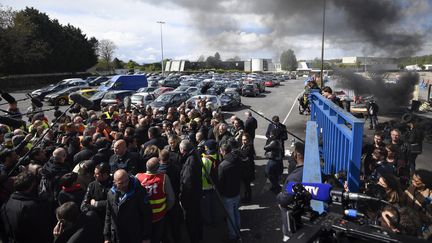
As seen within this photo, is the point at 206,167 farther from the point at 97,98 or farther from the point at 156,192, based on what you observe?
the point at 97,98

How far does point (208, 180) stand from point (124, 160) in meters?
1.47

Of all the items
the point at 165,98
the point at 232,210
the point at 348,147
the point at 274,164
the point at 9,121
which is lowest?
the point at 232,210

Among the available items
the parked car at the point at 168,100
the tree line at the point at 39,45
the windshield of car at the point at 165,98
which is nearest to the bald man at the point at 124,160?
the parked car at the point at 168,100

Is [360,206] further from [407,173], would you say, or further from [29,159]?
[29,159]

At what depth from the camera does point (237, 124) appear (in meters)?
8.51

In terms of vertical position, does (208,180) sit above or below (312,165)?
below

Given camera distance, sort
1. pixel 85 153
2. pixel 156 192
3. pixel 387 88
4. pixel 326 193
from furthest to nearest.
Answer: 1. pixel 387 88
2. pixel 85 153
3. pixel 156 192
4. pixel 326 193

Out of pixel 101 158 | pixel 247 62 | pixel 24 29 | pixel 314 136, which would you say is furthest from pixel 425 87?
pixel 247 62

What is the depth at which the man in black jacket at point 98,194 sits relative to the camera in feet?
13.2

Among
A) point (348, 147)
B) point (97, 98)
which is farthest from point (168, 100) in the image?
point (348, 147)

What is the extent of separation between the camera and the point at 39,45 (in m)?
46.4

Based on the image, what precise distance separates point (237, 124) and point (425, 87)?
20336mm

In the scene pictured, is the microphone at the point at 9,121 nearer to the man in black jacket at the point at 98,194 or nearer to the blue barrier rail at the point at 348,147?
the man in black jacket at the point at 98,194

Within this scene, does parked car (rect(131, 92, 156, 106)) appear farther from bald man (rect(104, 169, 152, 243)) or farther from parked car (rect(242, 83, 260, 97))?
bald man (rect(104, 169, 152, 243))
